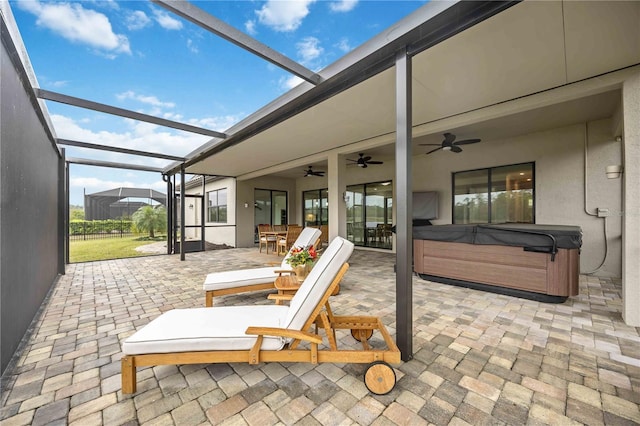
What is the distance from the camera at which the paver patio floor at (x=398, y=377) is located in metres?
1.57

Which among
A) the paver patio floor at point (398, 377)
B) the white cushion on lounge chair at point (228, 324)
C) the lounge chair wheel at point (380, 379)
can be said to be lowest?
the paver patio floor at point (398, 377)

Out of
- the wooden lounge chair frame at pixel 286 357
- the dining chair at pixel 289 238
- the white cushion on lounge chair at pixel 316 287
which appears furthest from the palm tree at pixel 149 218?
the white cushion on lounge chair at pixel 316 287

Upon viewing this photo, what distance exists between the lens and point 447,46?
257 centimetres

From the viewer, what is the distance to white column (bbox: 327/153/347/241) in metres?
6.33

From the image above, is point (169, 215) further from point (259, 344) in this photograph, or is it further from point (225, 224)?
point (259, 344)

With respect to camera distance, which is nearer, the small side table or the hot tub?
the small side table

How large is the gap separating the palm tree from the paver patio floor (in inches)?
427

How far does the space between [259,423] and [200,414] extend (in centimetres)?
39

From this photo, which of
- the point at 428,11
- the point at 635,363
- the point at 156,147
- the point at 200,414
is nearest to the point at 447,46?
the point at 428,11

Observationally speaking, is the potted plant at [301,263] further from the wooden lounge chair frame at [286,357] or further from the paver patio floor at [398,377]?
the wooden lounge chair frame at [286,357]

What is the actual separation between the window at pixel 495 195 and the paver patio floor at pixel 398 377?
131 inches

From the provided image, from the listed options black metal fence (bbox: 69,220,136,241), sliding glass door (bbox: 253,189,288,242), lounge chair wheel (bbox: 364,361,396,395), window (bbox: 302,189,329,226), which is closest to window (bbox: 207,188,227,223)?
sliding glass door (bbox: 253,189,288,242)

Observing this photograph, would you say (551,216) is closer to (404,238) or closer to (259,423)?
(404,238)

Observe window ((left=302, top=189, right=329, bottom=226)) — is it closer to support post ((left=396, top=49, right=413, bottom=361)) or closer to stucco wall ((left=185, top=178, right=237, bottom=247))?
stucco wall ((left=185, top=178, right=237, bottom=247))
